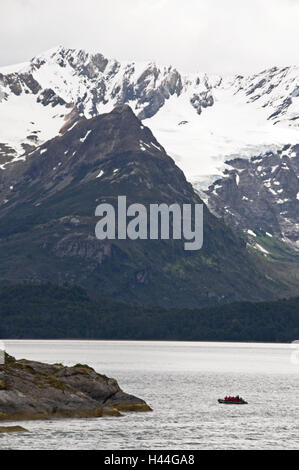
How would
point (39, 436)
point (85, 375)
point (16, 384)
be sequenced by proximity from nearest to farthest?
point (39, 436)
point (16, 384)
point (85, 375)

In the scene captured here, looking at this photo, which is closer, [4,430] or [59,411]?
[4,430]

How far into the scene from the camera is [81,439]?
158 metres

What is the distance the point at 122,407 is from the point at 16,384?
2540cm

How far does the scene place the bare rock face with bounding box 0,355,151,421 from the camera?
562 ft

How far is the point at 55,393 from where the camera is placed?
178 metres

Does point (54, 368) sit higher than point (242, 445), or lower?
higher

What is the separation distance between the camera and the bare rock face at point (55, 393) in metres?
171
